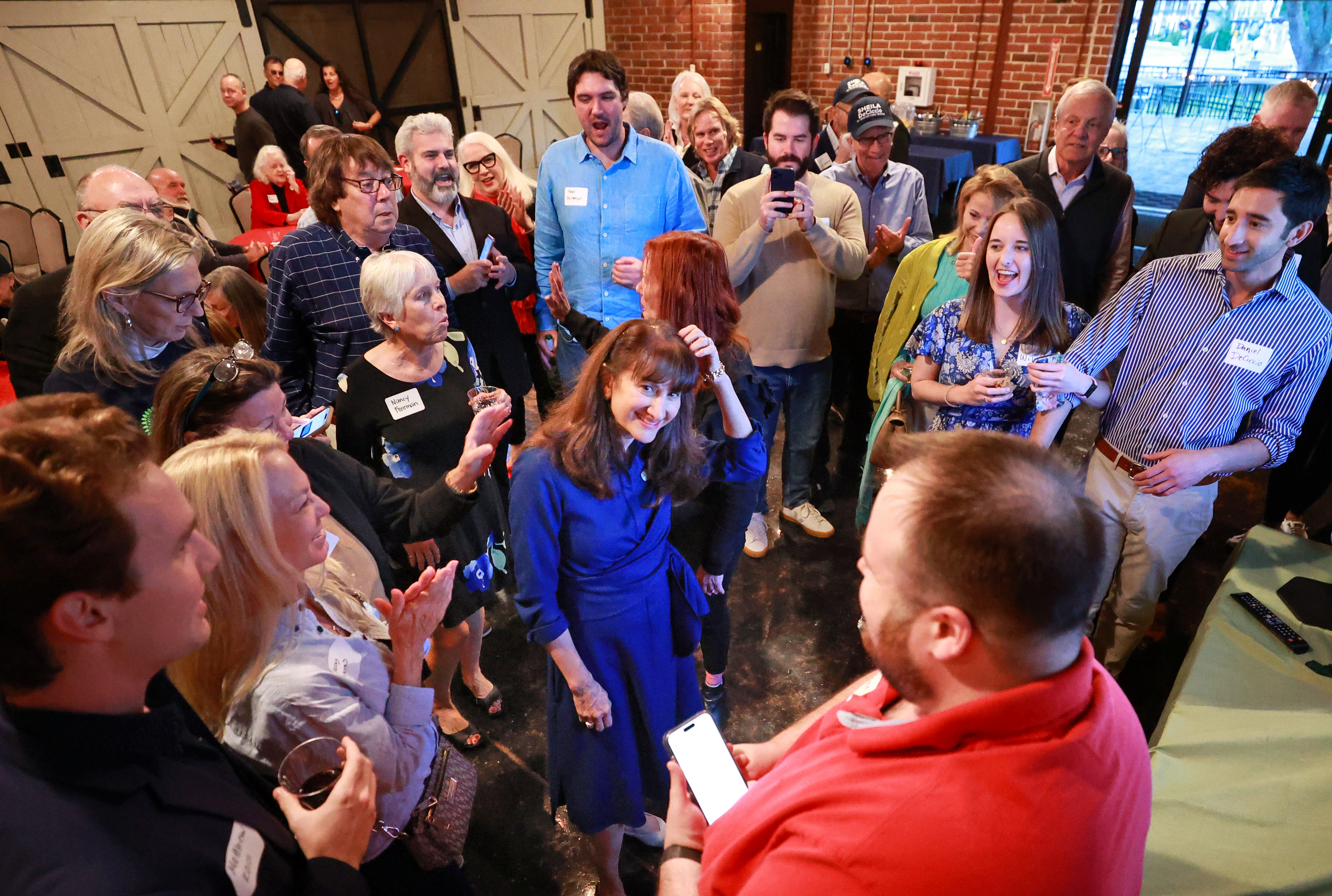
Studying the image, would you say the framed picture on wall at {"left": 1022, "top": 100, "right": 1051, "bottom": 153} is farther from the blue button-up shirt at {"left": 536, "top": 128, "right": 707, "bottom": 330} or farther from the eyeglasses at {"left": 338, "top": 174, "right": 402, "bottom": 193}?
the eyeglasses at {"left": 338, "top": 174, "right": 402, "bottom": 193}

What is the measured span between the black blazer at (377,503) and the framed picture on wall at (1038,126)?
6.28m

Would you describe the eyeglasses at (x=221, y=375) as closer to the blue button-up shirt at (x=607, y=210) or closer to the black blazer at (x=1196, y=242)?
the blue button-up shirt at (x=607, y=210)

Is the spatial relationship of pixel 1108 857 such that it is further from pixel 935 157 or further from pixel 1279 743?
pixel 935 157

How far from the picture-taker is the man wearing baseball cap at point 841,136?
172 inches

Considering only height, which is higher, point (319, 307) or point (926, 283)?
point (319, 307)

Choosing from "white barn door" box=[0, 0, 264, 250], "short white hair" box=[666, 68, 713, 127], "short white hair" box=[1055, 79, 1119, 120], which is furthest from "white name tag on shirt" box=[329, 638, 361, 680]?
→ "white barn door" box=[0, 0, 264, 250]

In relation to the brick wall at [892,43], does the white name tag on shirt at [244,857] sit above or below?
below

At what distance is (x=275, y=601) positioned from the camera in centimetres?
112

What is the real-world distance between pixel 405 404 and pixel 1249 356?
246 centimetres

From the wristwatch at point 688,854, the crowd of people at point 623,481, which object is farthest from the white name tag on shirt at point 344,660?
the wristwatch at point 688,854

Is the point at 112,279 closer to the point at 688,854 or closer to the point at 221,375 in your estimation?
the point at 221,375

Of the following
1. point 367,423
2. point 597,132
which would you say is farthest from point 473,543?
point 597,132

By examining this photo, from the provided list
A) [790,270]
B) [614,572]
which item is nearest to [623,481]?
[614,572]

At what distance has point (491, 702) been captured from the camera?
2.46m
